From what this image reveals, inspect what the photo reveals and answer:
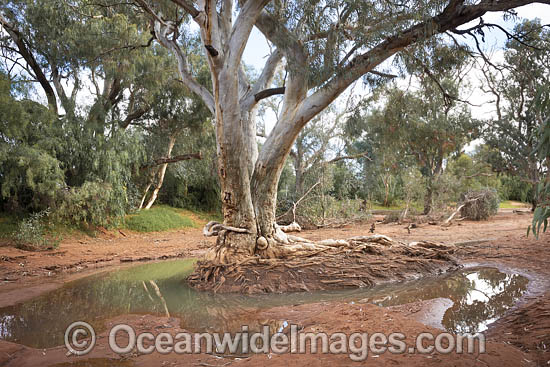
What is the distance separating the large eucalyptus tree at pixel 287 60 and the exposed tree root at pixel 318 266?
0.16 metres

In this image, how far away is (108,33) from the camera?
11.0 meters

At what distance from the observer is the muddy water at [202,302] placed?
13.1 feet

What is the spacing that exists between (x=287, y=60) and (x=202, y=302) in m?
4.92

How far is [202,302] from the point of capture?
5227 mm

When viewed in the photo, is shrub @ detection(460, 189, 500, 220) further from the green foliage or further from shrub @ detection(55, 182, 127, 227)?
the green foliage

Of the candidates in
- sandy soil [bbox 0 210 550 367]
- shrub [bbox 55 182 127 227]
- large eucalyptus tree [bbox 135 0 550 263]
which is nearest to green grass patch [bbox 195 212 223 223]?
shrub [bbox 55 182 127 227]

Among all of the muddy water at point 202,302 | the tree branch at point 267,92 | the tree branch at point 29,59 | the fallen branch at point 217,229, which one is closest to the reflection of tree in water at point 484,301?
the muddy water at point 202,302

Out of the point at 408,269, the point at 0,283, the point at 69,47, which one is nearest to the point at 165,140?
the point at 69,47

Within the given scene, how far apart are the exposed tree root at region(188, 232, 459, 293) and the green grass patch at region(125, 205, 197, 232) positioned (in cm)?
887

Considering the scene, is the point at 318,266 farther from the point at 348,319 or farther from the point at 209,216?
the point at 209,216

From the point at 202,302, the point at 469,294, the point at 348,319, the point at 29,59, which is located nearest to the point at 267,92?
the point at 202,302

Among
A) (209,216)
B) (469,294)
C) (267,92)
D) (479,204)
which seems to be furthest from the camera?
(209,216)

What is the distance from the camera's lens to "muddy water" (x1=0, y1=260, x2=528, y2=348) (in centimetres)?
398

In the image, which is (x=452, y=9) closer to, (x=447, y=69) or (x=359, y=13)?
(x=359, y=13)
